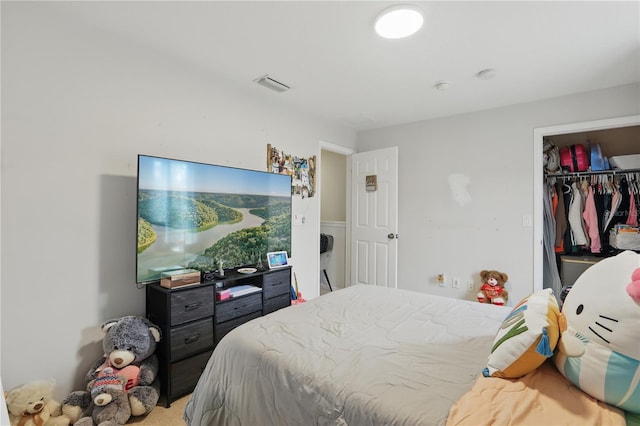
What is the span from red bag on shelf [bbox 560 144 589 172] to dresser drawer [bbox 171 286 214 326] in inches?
153

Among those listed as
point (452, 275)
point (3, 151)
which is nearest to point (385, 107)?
point (452, 275)

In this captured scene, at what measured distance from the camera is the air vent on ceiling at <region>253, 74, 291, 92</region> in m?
2.65

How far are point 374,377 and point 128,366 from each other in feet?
5.41

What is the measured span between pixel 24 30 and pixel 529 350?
9.43 feet

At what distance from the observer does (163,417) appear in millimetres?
1896

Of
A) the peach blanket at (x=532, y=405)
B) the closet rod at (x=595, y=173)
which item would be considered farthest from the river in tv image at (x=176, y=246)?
the closet rod at (x=595, y=173)

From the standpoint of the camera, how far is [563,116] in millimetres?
2996

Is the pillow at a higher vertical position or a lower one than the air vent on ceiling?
lower

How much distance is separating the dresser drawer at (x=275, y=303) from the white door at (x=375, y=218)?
150 centimetres

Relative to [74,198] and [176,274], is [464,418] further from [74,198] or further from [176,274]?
[74,198]

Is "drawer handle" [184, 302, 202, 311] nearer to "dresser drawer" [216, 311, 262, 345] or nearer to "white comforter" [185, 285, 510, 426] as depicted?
"dresser drawer" [216, 311, 262, 345]

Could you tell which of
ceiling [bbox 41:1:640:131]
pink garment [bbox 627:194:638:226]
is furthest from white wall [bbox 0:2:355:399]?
pink garment [bbox 627:194:638:226]

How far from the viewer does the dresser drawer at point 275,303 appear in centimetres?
262

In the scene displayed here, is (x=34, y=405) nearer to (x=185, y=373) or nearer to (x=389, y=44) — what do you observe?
(x=185, y=373)
